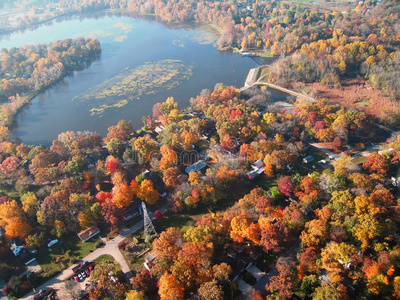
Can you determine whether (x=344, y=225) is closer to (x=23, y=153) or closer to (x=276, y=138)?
Result: (x=276, y=138)

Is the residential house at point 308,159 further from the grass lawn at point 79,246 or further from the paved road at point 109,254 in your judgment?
the grass lawn at point 79,246

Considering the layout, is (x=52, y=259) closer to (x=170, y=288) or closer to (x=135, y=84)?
(x=170, y=288)

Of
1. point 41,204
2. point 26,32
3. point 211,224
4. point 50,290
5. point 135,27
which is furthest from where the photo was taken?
point 26,32

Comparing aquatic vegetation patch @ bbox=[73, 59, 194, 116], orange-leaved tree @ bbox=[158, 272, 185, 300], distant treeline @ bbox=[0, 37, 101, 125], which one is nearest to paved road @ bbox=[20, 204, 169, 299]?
orange-leaved tree @ bbox=[158, 272, 185, 300]

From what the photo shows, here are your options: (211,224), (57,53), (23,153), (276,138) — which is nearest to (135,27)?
(57,53)

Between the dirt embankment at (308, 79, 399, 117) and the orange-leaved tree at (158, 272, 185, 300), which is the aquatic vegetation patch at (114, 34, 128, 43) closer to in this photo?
the dirt embankment at (308, 79, 399, 117)

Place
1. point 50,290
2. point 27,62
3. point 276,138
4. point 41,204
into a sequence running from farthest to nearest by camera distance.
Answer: point 27,62 → point 276,138 → point 41,204 → point 50,290
